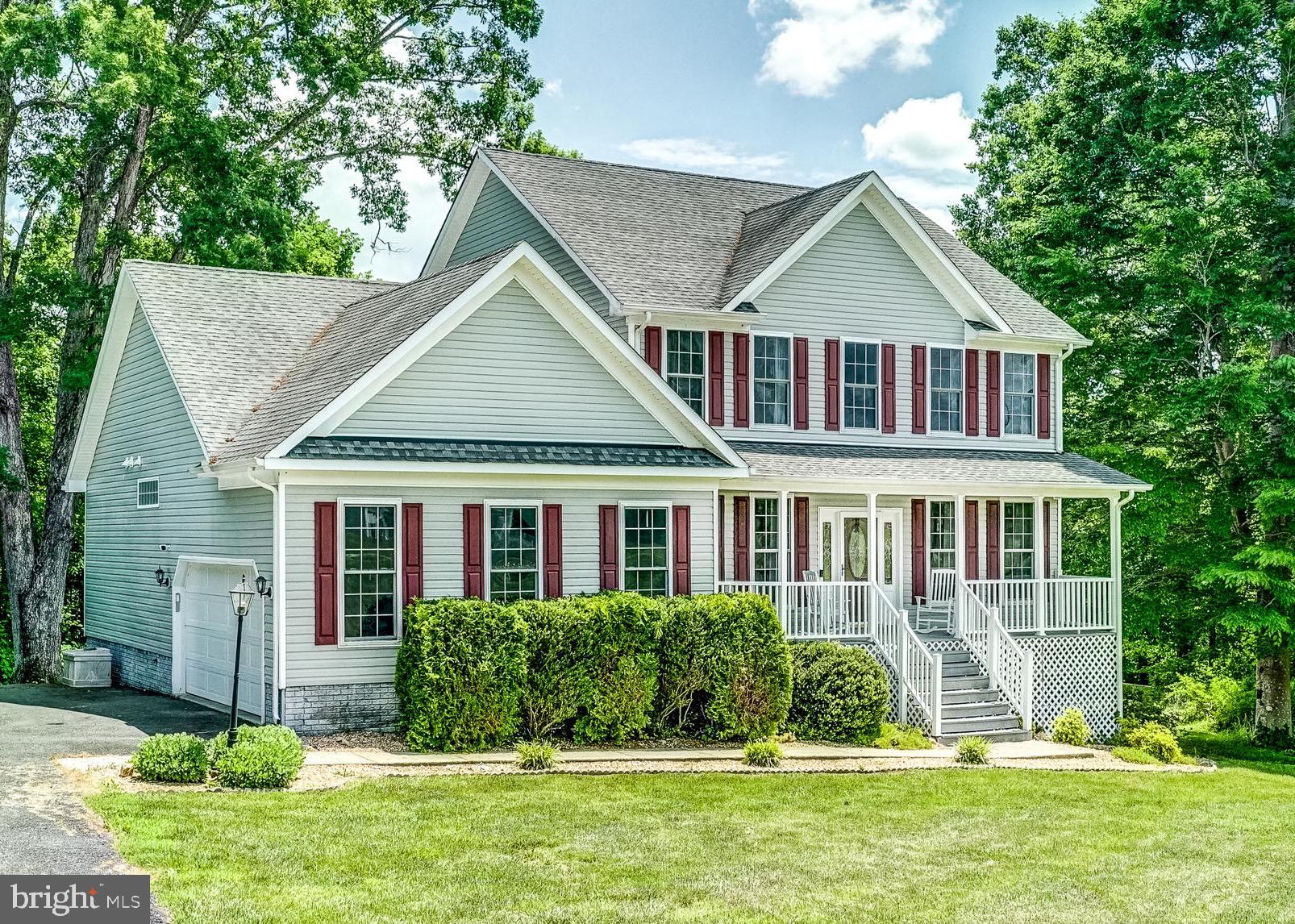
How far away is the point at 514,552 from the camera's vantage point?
19281 millimetres

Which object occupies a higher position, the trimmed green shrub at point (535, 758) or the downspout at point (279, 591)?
the downspout at point (279, 591)

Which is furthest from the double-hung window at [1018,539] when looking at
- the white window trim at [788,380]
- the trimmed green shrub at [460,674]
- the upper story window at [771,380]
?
the trimmed green shrub at [460,674]

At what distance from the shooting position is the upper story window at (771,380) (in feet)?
79.9

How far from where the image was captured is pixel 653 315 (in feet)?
76.3

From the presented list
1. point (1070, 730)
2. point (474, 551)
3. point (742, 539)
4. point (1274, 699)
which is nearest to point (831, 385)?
point (742, 539)

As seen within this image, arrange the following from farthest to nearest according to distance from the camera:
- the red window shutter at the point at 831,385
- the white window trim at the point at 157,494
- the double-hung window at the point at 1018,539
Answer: the double-hung window at the point at 1018,539, the red window shutter at the point at 831,385, the white window trim at the point at 157,494

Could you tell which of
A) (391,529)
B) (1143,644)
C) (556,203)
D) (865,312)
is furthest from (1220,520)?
(391,529)

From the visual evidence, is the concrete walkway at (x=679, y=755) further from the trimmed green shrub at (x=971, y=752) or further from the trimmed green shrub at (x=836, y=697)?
the trimmed green shrub at (x=836, y=697)

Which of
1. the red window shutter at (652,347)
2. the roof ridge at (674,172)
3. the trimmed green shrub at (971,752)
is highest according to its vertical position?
the roof ridge at (674,172)

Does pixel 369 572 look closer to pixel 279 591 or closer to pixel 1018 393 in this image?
pixel 279 591

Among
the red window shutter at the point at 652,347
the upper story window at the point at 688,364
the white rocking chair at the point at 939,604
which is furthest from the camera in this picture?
the white rocking chair at the point at 939,604

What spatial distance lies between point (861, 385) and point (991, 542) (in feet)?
12.2

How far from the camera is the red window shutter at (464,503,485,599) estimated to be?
18.9 m

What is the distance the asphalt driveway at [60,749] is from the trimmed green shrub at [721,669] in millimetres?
6009
